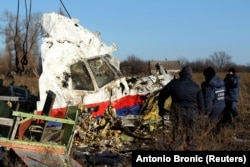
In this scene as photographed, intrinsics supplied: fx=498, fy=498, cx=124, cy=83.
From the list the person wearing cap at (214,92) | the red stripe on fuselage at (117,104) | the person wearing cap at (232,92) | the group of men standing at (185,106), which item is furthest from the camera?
the person wearing cap at (232,92)

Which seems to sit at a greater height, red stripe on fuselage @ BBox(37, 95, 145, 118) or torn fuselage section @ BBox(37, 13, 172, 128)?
torn fuselage section @ BBox(37, 13, 172, 128)

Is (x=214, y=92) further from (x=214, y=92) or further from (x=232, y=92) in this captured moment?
(x=232, y=92)

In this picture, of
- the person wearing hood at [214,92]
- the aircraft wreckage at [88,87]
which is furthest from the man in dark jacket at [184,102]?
the aircraft wreckage at [88,87]

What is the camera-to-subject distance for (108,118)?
1102 cm

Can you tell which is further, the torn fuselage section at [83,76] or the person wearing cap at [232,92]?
the person wearing cap at [232,92]

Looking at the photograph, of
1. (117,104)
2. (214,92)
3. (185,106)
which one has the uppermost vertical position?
(214,92)

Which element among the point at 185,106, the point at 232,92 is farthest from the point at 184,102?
the point at 232,92

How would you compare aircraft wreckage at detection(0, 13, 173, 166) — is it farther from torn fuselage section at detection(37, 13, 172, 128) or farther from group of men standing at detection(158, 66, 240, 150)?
group of men standing at detection(158, 66, 240, 150)

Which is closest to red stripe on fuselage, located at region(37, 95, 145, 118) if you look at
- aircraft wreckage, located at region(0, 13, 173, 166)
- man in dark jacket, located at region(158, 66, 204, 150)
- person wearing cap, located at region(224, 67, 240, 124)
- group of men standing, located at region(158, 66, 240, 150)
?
aircraft wreckage, located at region(0, 13, 173, 166)

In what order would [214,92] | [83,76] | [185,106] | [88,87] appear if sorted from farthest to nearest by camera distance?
1. [83,76]
2. [88,87]
3. [214,92]
4. [185,106]

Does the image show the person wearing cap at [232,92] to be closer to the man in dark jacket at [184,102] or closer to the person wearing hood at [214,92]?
the person wearing hood at [214,92]

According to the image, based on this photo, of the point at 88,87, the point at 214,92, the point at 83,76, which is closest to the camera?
the point at 214,92

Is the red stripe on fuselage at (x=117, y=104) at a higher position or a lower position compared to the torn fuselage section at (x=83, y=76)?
lower

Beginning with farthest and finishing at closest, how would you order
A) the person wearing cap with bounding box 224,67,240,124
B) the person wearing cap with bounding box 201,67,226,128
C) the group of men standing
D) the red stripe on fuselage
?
the person wearing cap with bounding box 224,67,240,124
the red stripe on fuselage
the person wearing cap with bounding box 201,67,226,128
the group of men standing
